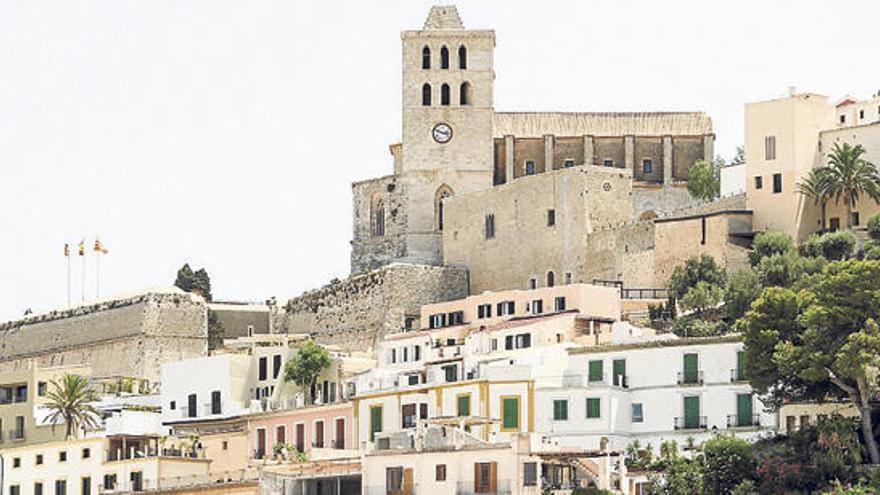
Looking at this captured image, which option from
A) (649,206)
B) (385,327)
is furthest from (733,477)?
(649,206)

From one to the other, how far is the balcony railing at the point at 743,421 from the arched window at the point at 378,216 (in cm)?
3841

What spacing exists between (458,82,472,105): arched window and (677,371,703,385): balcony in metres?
37.3

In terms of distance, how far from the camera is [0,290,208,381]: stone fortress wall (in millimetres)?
98312

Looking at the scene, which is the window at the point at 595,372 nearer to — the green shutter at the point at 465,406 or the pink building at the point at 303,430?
the green shutter at the point at 465,406

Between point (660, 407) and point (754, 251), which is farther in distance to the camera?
point (754, 251)

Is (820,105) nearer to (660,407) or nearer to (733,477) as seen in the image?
(660,407)

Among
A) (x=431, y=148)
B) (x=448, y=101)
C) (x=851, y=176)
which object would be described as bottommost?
(x=851, y=176)

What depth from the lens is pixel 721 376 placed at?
63.6 m

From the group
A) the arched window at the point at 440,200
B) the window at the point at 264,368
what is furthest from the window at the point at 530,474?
the arched window at the point at 440,200

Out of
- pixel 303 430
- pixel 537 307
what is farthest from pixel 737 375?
pixel 537 307

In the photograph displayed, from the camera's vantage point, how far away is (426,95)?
99.9 metres

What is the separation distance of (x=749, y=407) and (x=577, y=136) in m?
40.5

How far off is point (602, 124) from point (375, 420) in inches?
1489

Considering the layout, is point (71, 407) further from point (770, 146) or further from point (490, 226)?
point (770, 146)
